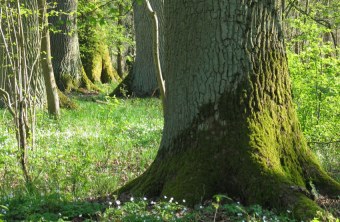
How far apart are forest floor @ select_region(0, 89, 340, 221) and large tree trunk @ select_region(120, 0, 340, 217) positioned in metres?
0.26

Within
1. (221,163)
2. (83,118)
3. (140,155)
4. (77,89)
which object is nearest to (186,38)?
(221,163)

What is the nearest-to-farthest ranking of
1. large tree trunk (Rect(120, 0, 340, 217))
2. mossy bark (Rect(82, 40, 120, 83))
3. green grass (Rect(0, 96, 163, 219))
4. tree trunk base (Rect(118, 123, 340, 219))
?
tree trunk base (Rect(118, 123, 340, 219)) → large tree trunk (Rect(120, 0, 340, 217)) → green grass (Rect(0, 96, 163, 219)) → mossy bark (Rect(82, 40, 120, 83))

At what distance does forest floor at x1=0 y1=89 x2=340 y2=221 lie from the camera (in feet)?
13.9

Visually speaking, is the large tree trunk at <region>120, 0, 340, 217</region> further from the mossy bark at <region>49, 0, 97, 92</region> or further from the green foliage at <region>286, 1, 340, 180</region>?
the mossy bark at <region>49, 0, 97, 92</region>

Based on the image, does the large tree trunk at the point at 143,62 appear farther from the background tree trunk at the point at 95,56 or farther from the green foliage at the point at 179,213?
the green foliage at the point at 179,213

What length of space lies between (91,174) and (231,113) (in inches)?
100

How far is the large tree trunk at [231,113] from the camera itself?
4.82 m

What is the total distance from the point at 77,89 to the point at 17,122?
49.0 feet

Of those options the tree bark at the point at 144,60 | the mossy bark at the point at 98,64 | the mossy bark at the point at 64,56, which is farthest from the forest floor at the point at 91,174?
the mossy bark at the point at 98,64

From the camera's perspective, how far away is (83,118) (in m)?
12.7

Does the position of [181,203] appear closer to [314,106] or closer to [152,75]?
[314,106]

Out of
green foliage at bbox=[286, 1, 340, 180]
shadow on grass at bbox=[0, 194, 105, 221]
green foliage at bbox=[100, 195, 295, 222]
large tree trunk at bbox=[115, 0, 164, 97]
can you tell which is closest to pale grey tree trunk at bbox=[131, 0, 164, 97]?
large tree trunk at bbox=[115, 0, 164, 97]

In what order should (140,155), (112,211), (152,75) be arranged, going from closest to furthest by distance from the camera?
(112,211) → (140,155) → (152,75)

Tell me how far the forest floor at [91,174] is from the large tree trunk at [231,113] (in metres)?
0.26
